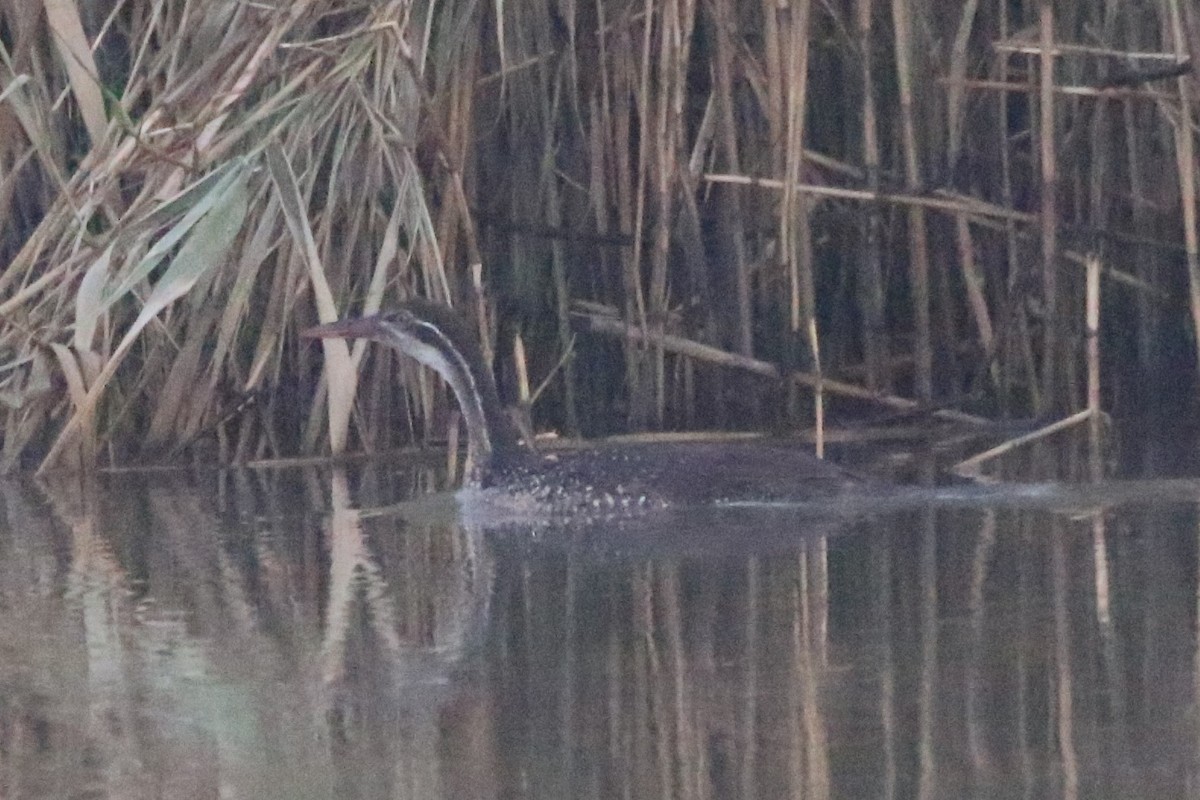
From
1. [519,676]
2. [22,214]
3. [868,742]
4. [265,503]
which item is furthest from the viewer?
[22,214]

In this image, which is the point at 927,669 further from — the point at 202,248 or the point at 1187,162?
the point at 1187,162

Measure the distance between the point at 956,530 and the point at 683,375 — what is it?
2241mm

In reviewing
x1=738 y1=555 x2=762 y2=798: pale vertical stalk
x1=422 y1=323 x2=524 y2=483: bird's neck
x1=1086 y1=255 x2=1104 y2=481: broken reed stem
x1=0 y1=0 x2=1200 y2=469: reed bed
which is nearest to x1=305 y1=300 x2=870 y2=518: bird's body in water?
x1=422 y1=323 x2=524 y2=483: bird's neck

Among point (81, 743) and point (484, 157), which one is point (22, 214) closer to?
point (484, 157)

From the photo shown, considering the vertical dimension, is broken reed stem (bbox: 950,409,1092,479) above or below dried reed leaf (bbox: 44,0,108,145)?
below

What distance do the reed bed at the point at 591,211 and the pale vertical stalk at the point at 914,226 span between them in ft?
0.04

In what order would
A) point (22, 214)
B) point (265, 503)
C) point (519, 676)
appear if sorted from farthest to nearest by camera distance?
point (22, 214)
point (265, 503)
point (519, 676)

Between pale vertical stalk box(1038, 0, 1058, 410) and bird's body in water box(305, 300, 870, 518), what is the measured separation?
4.63 feet

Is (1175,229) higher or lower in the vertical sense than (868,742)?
higher

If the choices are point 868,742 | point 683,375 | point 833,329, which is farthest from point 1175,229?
point 868,742

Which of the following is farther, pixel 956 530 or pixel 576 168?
pixel 576 168

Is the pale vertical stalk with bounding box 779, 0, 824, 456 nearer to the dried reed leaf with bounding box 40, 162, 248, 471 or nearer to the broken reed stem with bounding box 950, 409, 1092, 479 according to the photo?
the broken reed stem with bounding box 950, 409, 1092, 479

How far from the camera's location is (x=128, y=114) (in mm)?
7684

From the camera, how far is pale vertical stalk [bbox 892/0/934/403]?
8.17 metres
